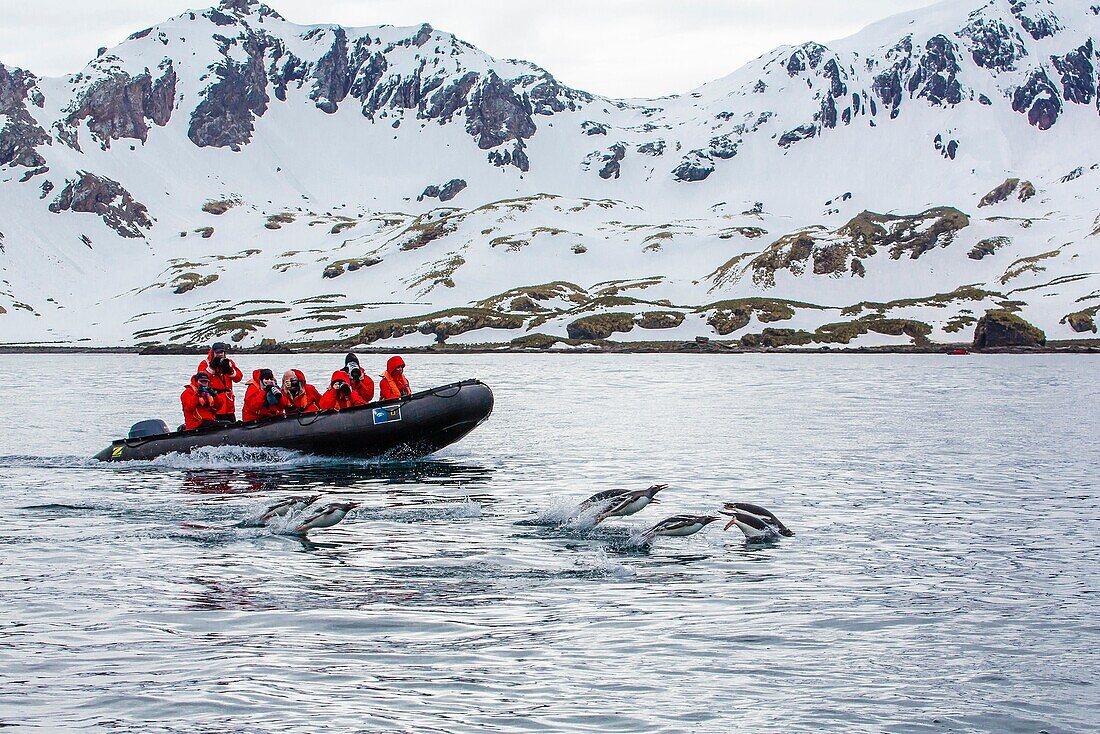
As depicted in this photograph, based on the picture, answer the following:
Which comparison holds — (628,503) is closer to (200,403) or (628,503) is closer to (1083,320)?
(200,403)

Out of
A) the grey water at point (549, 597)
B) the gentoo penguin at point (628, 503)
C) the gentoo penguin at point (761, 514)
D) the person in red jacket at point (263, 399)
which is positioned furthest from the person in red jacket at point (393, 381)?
the gentoo penguin at point (761, 514)

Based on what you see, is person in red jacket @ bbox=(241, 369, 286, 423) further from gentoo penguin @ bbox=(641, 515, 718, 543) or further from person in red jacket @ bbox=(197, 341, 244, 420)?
gentoo penguin @ bbox=(641, 515, 718, 543)

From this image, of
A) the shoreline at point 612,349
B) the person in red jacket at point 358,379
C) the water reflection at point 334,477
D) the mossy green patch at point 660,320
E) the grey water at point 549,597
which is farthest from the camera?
the mossy green patch at point 660,320

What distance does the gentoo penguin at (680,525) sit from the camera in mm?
17172

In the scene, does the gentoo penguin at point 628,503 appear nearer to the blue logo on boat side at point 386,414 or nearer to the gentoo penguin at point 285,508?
the gentoo penguin at point 285,508

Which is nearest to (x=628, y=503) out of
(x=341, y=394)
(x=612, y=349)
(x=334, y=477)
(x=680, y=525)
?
(x=680, y=525)

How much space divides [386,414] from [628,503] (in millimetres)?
11485

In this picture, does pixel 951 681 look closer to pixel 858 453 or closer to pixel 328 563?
pixel 328 563

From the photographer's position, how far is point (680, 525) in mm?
17188

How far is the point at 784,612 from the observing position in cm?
1340

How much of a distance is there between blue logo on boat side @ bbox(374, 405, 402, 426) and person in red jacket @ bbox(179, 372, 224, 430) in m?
4.06

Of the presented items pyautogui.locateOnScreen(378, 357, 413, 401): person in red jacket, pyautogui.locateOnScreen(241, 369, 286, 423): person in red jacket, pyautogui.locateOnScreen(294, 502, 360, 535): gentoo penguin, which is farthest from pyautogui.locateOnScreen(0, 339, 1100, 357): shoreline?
pyautogui.locateOnScreen(294, 502, 360, 535): gentoo penguin

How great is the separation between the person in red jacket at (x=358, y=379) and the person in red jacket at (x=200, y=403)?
3.31 metres

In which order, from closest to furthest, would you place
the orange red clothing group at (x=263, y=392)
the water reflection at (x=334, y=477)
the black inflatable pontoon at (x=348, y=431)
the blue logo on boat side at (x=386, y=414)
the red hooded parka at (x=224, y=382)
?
the water reflection at (x=334, y=477)
the black inflatable pontoon at (x=348, y=431)
the blue logo on boat side at (x=386, y=414)
the orange red clothing group at (x=263, y=392)
the red hooded parka at (x=224, y=382)
